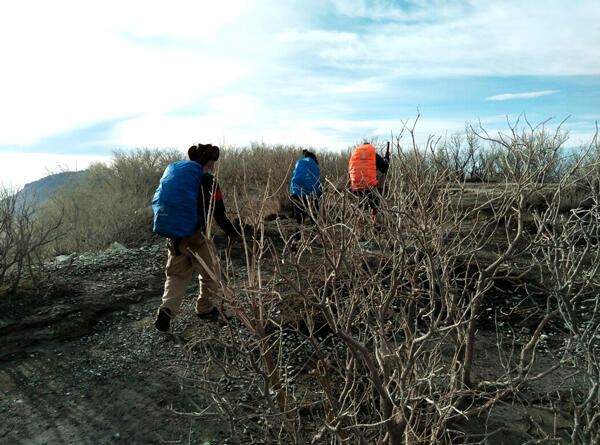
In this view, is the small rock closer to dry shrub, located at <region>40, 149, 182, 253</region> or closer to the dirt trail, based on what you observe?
dry shrub, located at <region>40, 149, 182, 253</region>

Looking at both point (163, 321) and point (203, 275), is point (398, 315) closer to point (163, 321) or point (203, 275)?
point (203, 275)

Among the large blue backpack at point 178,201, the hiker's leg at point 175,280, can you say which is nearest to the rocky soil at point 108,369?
the hiker's leg at point 175,280

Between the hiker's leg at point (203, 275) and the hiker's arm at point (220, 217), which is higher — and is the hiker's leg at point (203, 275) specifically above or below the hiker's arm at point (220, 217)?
below

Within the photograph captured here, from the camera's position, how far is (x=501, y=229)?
811cm

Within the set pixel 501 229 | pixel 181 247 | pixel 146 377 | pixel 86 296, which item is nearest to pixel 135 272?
pixel 86 296

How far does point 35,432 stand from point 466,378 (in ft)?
9.38

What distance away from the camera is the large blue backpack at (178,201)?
4.11 meters

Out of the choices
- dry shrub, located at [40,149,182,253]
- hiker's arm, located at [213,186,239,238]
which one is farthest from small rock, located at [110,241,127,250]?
hiker's arm, located at [213,186,239,238]

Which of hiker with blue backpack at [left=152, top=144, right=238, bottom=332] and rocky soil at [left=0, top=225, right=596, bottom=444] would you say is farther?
hiker with blue backpack at [left=152, top=144, right=238, bottom=332]

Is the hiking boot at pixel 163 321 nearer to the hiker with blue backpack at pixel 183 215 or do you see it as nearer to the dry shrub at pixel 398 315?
the hiker with blue backpack at pixel 183 215

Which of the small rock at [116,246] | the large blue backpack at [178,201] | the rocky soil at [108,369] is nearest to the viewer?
the rocky soil at [108,369]

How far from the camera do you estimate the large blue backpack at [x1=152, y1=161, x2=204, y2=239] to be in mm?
4113

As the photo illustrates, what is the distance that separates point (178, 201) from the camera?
4.12 m

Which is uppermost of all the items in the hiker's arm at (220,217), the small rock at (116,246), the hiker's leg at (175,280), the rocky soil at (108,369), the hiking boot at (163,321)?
the hiker's arm at (220,217)
